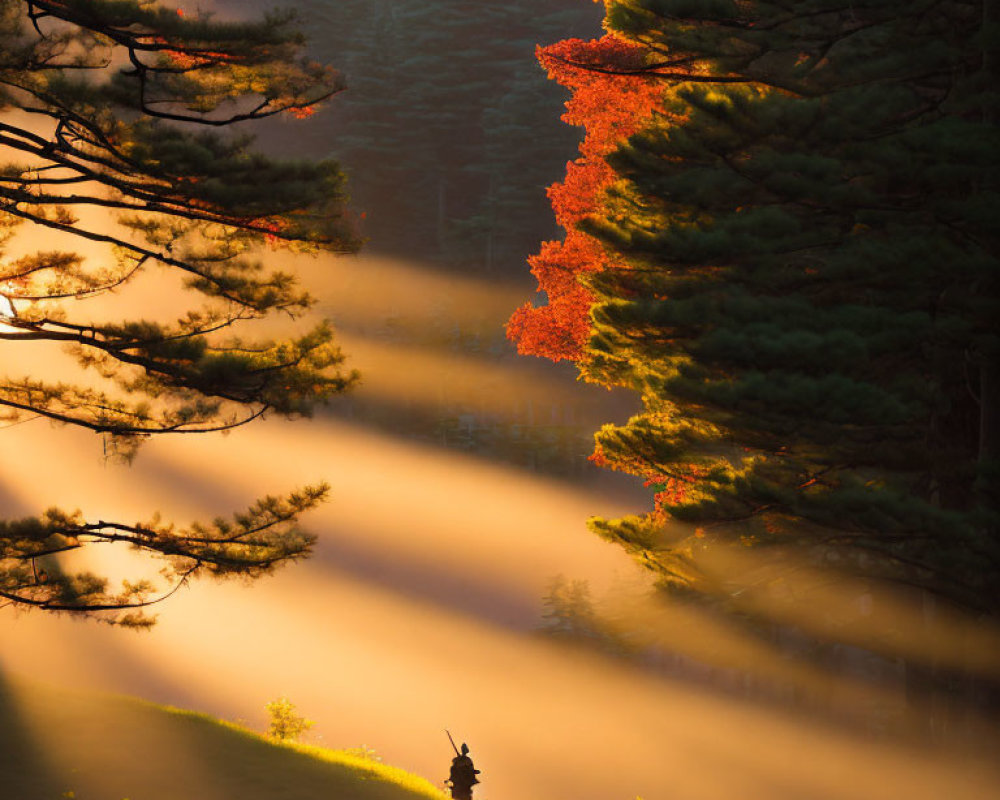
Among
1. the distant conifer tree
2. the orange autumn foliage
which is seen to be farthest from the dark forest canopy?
the orange autumn foliage

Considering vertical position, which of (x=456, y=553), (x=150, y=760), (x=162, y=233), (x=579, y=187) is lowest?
(x=150, y=760)

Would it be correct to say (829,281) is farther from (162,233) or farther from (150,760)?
(150,760)

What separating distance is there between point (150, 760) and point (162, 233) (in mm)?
5854

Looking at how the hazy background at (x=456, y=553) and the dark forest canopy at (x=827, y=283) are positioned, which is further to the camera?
the hazy background at (x=456, y=553)

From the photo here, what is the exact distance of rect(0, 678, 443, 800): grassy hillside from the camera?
404 inches

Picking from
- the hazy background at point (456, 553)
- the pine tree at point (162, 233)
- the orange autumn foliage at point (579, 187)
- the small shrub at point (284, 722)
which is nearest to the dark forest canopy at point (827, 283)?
the hazy background at point (456, 553)

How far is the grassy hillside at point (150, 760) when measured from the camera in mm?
10273

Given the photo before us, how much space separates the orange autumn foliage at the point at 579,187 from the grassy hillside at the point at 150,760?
8.58 metres

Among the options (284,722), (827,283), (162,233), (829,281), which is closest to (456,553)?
(284,722)

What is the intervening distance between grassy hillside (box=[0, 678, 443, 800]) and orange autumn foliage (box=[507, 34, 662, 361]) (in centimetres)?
858

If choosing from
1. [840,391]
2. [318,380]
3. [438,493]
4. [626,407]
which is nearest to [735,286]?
[840,391]

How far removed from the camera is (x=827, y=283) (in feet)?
37.1

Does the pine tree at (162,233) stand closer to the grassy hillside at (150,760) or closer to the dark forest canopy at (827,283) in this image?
the grassy hillside at (150,760)

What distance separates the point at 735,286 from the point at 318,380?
4834mm
